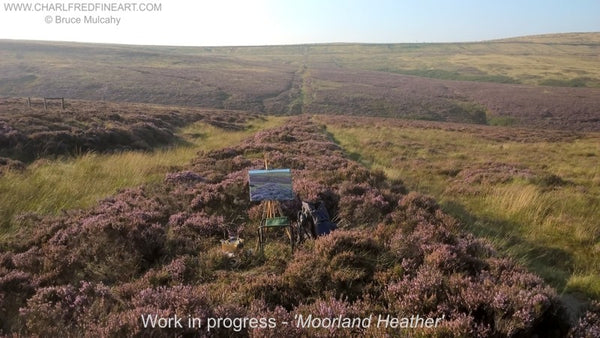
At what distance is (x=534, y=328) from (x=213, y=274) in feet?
13.8

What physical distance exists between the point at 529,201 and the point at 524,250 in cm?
348

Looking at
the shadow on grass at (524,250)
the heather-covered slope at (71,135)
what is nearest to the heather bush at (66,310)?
the shadow on grass at (524,250)

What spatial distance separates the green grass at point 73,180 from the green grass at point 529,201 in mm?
8454

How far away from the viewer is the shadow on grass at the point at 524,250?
6434 millimetres

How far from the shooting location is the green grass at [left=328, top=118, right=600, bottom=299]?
286 inches

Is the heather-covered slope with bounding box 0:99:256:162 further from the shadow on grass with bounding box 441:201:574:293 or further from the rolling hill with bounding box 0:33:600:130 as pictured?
the rolling hill with bounding box 0:33:600:130

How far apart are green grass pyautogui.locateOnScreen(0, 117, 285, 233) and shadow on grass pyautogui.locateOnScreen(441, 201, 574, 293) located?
8973 mm

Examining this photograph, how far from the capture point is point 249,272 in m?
5.95

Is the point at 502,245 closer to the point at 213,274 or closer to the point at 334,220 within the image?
the point at 334,220

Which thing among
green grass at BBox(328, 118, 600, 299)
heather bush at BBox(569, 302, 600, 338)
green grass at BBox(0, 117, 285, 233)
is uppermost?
heather bush at BBox(569, 302, 600, 338)

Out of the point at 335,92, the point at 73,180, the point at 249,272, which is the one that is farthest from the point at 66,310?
the point at 335,92

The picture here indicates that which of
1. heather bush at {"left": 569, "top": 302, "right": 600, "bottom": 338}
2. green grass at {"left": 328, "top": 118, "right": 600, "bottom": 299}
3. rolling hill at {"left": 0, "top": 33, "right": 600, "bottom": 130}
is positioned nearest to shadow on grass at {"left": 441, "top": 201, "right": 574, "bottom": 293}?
green grass at {"left": 328, "top": 118, "right": 600, "bottom": 299}

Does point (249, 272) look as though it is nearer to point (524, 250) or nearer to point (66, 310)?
point (66, 310)

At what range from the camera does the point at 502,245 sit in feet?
25.1
